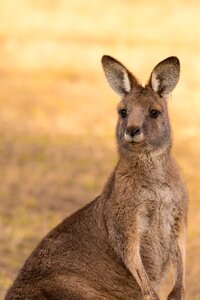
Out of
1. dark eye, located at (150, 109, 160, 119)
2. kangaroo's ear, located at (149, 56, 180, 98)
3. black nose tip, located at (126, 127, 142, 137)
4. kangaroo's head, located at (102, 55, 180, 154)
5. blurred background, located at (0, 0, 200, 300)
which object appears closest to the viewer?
black nose tip, located at (126, 127, 142, 137)

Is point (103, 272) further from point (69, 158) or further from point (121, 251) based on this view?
point (69, 158)

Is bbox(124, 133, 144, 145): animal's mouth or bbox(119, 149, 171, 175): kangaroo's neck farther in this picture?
bbox(119, 149, 171, 175): kangaroo's neck

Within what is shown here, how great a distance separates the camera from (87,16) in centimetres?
2592

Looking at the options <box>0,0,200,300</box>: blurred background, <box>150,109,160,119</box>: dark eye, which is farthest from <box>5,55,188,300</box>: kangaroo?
<box>0,0,200,300</box>: blurred background

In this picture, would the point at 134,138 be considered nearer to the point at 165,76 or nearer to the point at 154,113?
the point at 154,113

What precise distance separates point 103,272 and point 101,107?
9523 mm

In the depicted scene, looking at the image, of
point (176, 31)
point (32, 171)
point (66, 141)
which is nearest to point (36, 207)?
point (32, 171)

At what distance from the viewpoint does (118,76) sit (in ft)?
26.0

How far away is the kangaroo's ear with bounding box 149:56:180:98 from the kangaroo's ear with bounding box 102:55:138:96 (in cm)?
13

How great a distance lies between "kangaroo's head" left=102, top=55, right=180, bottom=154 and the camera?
7531mm

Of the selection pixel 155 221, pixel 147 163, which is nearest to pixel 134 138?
pixel 147 163

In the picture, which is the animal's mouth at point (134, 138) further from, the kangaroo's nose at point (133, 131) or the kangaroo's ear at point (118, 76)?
the kangaroo's ear at point (118, 76)

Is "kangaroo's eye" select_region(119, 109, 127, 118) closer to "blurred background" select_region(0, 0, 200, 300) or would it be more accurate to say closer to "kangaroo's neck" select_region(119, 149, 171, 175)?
"kangaroo's neck" select_region(119, 149, 171, 175)

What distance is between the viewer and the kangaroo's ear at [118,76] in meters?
7.83
